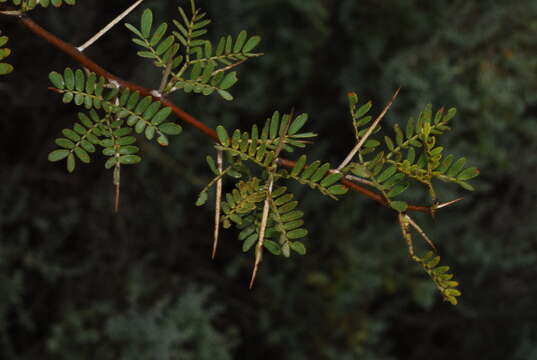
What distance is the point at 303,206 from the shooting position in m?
2.42

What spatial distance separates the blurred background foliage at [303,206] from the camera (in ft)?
6.94

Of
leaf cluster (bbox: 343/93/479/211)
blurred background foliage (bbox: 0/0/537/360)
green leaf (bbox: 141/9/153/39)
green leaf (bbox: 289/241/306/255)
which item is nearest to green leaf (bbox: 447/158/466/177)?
leaf cluster (bbox: 343/93/479/211)

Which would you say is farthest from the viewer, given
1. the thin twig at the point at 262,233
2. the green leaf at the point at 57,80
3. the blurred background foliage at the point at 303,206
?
the blurred background foliage at the point at 303,206

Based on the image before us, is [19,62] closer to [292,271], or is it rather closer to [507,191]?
[292,271]

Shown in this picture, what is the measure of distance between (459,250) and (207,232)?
1120 mm

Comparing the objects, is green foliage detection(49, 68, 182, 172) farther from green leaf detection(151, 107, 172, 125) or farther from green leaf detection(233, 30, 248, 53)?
green leaf detection(233, 30, 248, 53)

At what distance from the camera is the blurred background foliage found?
2115 mm

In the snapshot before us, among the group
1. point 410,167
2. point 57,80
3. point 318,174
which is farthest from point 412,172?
point 57,80

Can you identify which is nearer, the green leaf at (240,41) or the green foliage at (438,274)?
the green foliage at (438,274)

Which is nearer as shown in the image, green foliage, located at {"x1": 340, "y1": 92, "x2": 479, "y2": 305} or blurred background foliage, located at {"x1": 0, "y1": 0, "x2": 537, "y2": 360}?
green foliage, located at {"x1": 340, "y1": 92, "x2": 479, "y2": 305}

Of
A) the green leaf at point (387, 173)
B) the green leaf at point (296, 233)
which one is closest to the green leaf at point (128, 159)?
the green leaf at point (296, 233)

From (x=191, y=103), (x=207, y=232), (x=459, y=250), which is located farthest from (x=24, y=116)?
(x=459, y=250)

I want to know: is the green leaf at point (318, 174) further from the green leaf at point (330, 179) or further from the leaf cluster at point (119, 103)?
the leaf cluster at point (119, 103)

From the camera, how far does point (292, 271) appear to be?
2.44 meters
